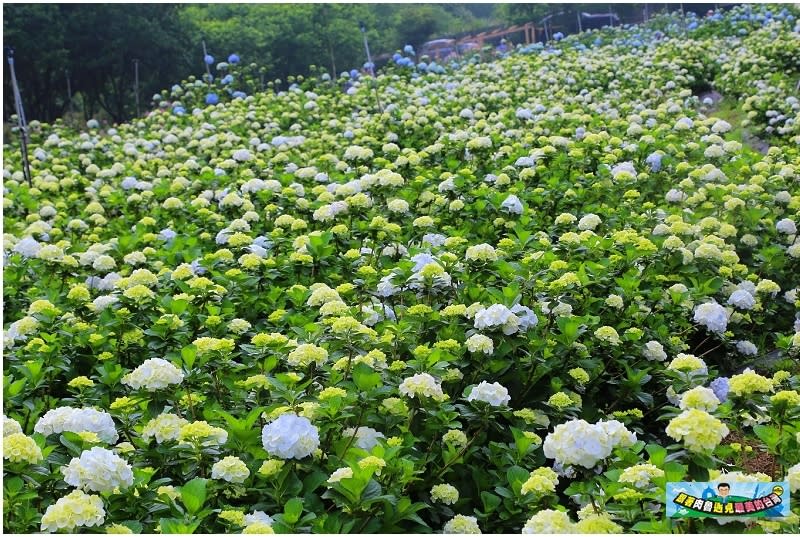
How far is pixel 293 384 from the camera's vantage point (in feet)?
7.62

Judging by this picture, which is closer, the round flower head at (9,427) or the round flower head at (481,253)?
the round flower head at (9,427)

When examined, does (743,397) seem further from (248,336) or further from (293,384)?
(248,336)

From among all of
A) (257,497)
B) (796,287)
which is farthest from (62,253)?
(796,287)

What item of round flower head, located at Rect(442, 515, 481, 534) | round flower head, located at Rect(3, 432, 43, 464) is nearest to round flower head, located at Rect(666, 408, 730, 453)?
round flower head, located at Rect(442, 515, 481, 534)

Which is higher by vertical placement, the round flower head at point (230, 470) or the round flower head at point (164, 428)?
the round flower head at point (164, 428)

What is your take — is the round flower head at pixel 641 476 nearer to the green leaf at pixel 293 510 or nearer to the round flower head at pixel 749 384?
the round flower head at pixel 749 384

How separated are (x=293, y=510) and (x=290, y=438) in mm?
187

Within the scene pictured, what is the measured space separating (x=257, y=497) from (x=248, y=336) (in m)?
1.18

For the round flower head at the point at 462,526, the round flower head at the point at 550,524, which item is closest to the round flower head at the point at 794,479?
the round flower head at the point at 550,524

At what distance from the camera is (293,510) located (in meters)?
1.83

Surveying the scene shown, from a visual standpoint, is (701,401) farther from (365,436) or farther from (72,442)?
(72,442)

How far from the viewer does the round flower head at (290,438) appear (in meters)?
1.93

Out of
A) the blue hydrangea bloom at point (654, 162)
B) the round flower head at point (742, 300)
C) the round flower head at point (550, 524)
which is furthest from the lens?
the blue hydrangea bloom at point (654, 162)

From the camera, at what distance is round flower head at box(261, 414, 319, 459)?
6.35ft
